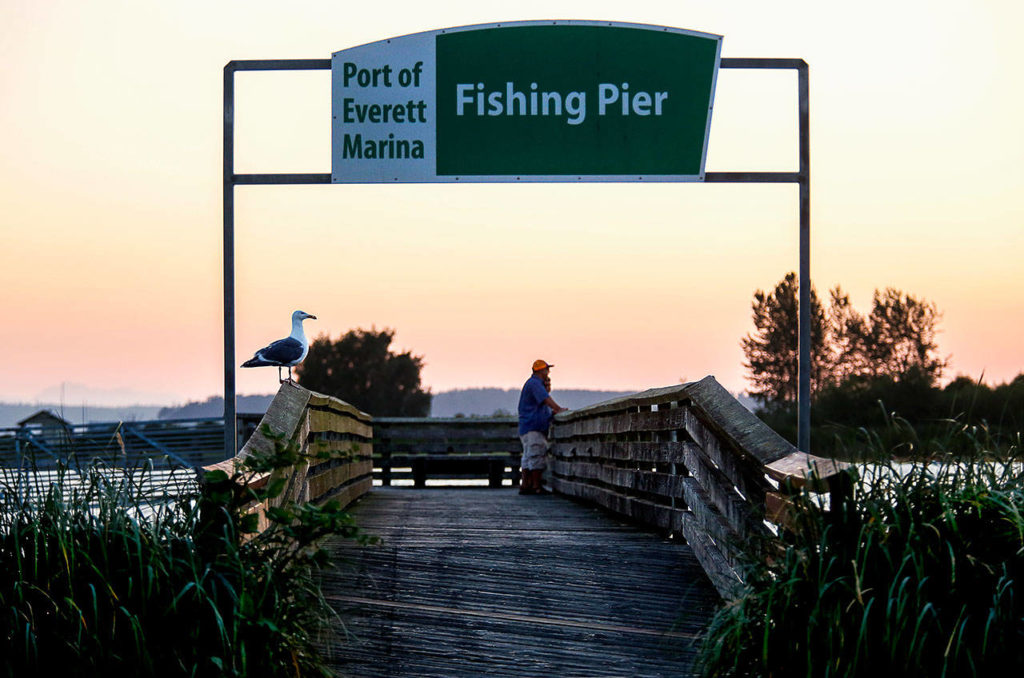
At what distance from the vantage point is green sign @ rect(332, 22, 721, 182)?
36.5ft

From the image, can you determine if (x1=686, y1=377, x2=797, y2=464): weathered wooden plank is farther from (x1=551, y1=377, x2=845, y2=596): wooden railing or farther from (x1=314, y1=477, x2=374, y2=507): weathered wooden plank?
(x1=314, y1=477, x2=374, y2=507): weathered wooden plank

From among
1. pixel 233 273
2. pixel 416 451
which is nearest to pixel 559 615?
pixel 233 273

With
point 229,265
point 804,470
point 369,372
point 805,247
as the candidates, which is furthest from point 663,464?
point 369,372

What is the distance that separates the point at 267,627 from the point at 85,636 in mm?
809

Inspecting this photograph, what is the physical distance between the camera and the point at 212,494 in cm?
593

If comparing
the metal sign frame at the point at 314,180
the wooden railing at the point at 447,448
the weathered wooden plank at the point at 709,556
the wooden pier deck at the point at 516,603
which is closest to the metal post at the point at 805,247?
the metal sign frame at the point at 314,180

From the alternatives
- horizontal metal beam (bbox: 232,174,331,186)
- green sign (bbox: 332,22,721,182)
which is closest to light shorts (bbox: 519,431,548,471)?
green sign (bbox: 332,22,721,182)

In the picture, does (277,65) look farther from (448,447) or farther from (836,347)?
(836,347)

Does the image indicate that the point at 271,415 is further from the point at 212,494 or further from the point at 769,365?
the point at 769,365

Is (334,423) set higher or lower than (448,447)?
higher

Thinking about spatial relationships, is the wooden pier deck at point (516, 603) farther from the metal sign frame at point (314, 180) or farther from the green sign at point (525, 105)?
the green sign at point (525, 105)

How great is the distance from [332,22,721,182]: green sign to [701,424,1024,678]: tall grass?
600 centimetres

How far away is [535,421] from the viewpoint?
15438mm

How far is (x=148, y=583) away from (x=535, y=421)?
1017 cm
